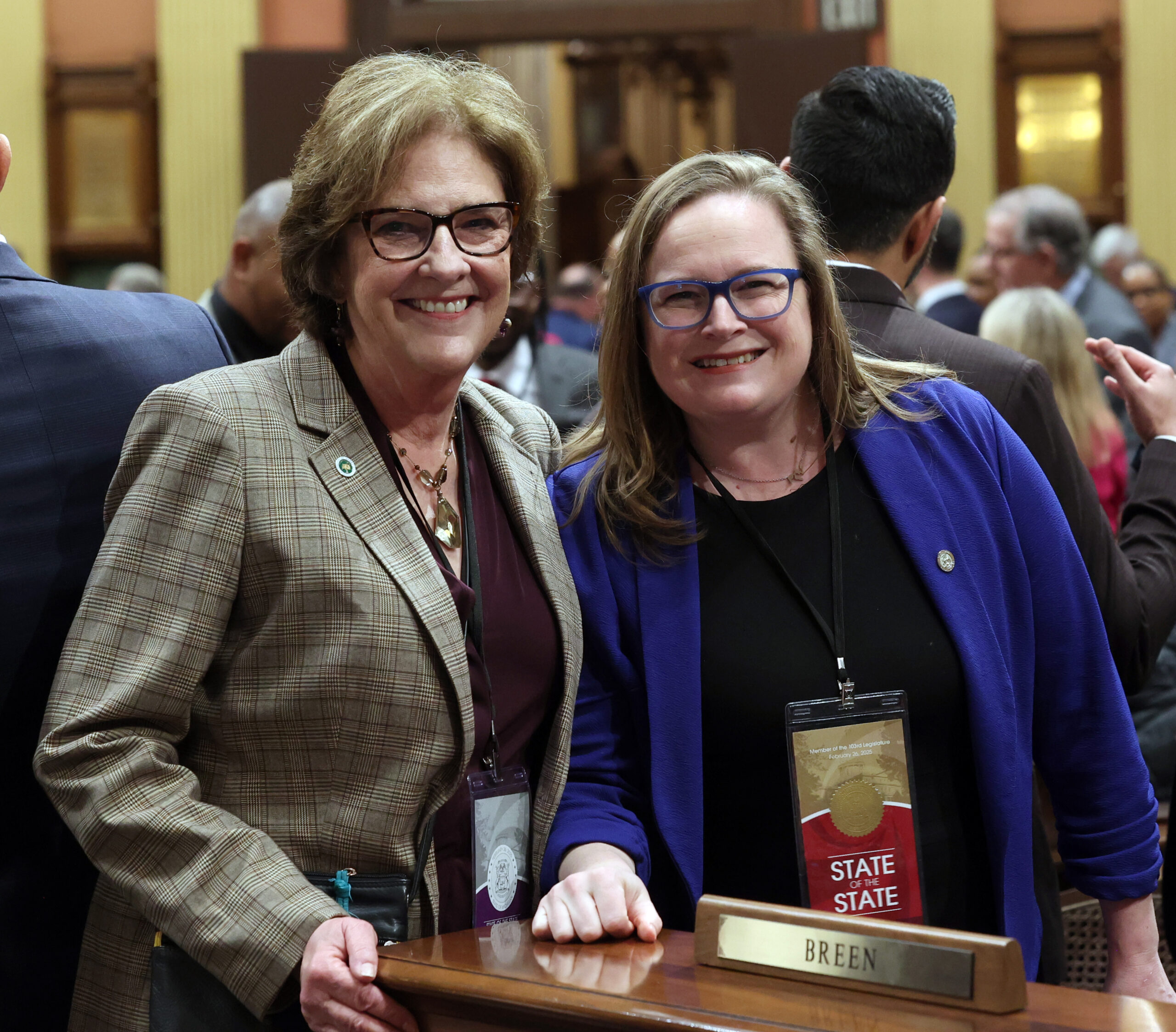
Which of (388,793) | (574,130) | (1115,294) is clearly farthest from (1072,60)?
(388,793)

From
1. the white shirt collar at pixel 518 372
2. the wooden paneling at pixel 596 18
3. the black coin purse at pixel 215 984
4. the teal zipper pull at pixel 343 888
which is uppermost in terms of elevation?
the wooden paneling at pixel 596 18

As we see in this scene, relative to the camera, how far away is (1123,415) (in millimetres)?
4531

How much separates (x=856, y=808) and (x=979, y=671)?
0.78ft

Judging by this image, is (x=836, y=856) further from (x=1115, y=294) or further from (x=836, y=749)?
(x=1115, y=294)

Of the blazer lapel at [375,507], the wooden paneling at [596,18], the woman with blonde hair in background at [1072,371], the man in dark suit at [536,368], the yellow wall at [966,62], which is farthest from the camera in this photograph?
the yellow wall at [966,62]

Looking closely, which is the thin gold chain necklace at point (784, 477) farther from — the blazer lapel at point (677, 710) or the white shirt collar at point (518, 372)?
the white shirt collar at point (518, 372)

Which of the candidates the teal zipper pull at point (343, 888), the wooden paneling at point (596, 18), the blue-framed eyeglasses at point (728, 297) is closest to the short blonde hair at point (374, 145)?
the blue-framed eyeglasses at point (728, 297)

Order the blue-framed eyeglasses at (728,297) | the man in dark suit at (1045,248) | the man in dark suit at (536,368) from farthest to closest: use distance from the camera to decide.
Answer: the man in dark suit at (1045,248) → the man in dark suit at (536,368) → the blue-framed eyeglasses at (728,297)

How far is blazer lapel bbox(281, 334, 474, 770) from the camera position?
1664mm

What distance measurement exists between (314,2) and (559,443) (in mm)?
7578

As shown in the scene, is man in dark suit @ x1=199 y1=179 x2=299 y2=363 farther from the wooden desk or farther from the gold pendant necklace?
the wooden desk

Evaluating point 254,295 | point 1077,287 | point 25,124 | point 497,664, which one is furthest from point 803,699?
point 25,124

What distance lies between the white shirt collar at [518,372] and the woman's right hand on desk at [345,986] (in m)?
2.72

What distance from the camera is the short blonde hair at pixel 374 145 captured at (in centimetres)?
176
